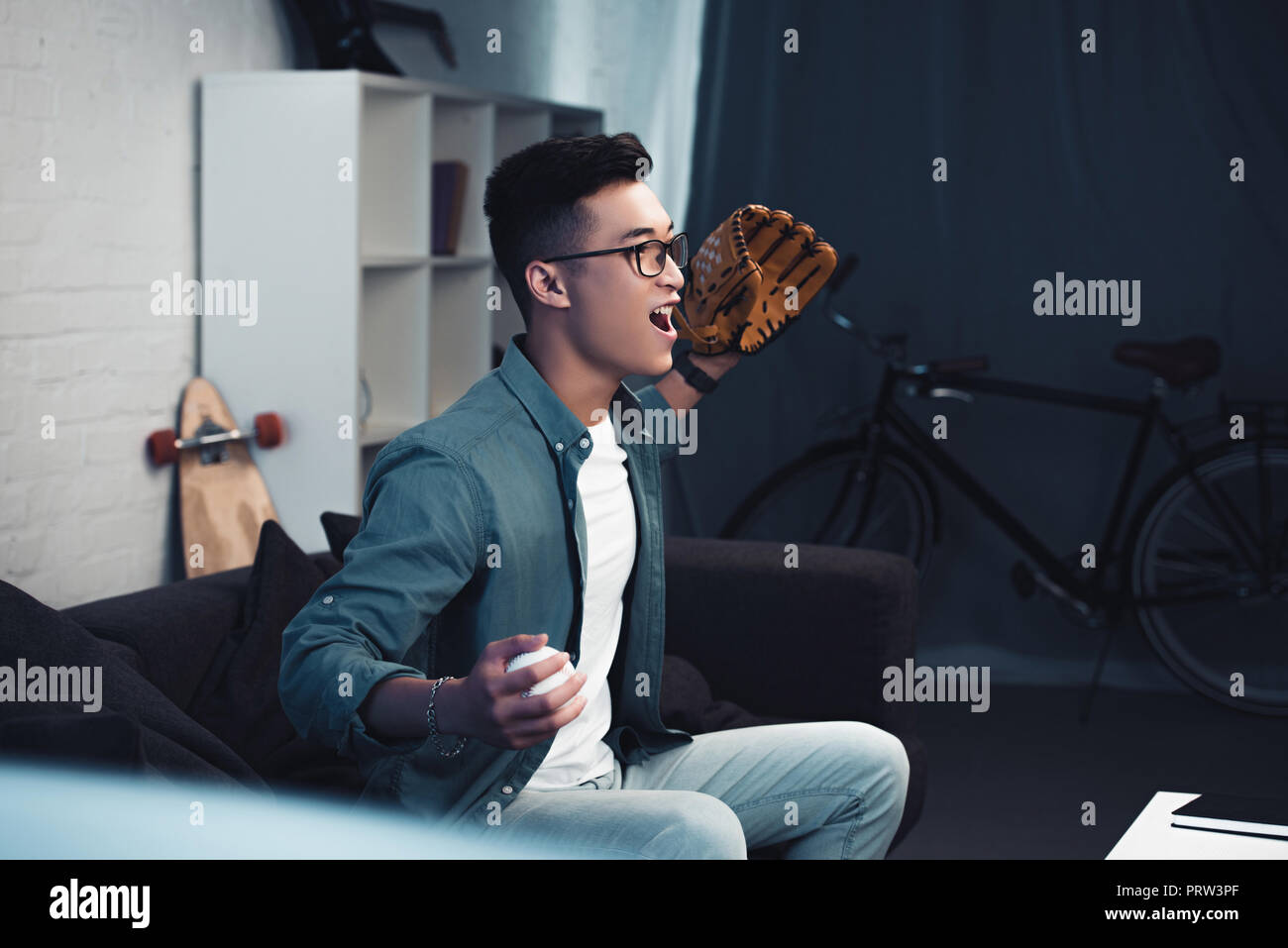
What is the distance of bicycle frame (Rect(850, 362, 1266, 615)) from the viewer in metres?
3.64

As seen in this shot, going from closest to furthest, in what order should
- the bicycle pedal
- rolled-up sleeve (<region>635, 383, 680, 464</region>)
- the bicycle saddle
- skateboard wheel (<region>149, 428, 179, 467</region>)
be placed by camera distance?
rolled-up sleeve (<region>635, 383, 680, 464</region>)
skateboard wheel (<region>149, 428, 179, 467</region>)
the bicycle saddle
the bicycle pedal

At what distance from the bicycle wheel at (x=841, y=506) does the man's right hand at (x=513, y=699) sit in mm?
2878

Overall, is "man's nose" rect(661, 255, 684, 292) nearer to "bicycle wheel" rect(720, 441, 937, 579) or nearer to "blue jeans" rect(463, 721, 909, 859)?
"blue jeans" rect(463, 721, 909, 859)

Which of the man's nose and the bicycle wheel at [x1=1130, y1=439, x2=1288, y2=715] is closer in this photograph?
the man's nose

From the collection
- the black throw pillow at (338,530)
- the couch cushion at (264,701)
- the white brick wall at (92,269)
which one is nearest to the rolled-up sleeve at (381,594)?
the couch cushion at (264,701)

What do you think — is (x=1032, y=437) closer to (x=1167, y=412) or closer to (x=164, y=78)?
(x=1167, y=412)

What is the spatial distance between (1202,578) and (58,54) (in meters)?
3.01

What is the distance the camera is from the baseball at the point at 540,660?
1.02 metres

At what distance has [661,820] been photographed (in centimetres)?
134

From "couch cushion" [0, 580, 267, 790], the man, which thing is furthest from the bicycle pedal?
"couch cushion" [0, 580, 267, 790]

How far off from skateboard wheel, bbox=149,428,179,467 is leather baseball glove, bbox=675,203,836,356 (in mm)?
1343

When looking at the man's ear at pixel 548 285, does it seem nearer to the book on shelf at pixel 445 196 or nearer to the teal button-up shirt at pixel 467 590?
the teal button-up shirt at pixel 467 590

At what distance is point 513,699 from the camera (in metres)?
1.02
